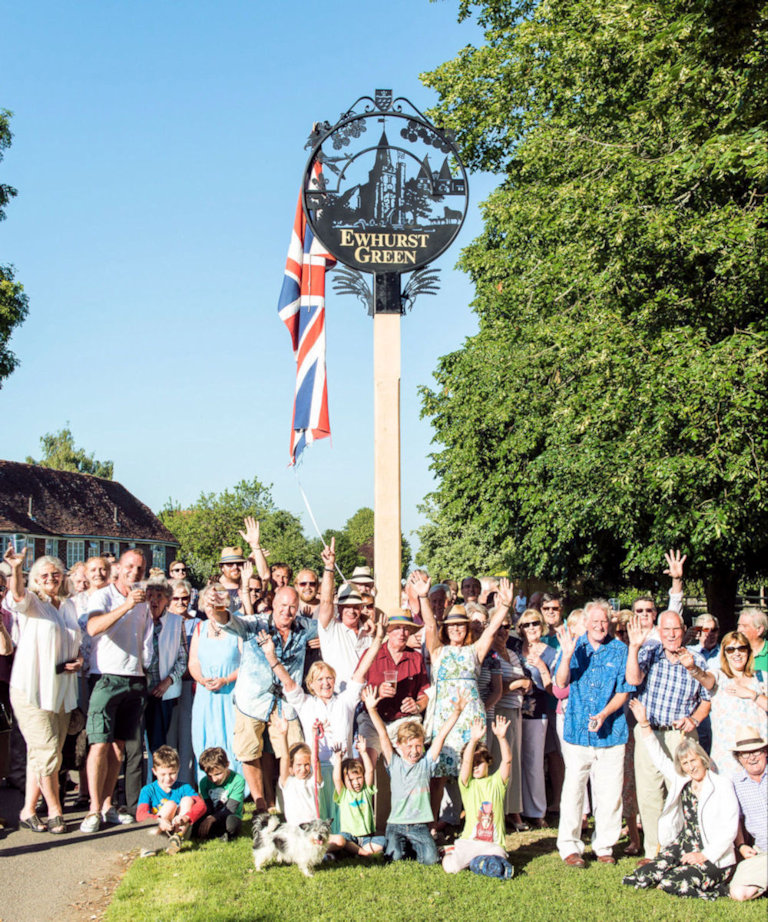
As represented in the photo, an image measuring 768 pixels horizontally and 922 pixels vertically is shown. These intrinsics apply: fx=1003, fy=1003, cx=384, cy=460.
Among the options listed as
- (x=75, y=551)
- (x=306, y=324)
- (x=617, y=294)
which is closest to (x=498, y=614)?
(x=306, y=324)

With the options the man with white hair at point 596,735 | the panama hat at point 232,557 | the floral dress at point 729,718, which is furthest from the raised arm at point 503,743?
the panama hat at point 232,557

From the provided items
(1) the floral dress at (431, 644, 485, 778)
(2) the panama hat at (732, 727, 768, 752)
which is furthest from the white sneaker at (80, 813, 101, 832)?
(2) the panama hat at (732, 727, 768, 752)

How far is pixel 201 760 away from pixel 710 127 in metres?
10.9

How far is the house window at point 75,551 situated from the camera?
193 ft

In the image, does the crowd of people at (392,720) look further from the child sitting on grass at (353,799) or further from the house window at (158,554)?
the house window at (158,554)

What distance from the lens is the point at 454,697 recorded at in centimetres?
729

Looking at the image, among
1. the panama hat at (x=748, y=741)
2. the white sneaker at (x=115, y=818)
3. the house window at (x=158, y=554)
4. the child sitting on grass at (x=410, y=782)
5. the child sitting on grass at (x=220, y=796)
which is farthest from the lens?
the house window at (x=158, y=554)

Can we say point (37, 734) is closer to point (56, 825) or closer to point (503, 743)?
point (56, 825)

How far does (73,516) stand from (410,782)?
56563 millimetres

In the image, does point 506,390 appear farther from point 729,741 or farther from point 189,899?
point 189,899

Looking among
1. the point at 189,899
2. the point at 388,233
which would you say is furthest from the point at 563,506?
the point at 189,899

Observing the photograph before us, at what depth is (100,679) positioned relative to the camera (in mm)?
7832

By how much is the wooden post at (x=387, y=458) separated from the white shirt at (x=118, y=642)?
6.45 feet

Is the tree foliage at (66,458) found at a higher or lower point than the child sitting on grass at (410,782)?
higher
